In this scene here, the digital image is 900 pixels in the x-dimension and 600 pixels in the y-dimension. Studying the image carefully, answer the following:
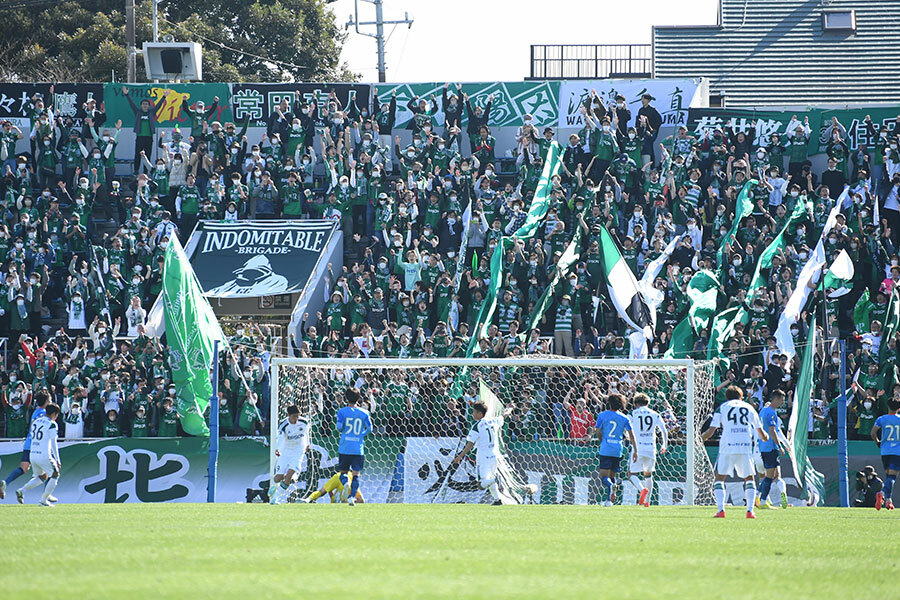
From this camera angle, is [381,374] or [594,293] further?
[594,293]

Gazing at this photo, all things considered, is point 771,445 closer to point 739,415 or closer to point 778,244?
point 739,415

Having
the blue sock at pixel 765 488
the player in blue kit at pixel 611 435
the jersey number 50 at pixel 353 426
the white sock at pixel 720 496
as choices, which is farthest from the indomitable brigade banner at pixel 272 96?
the white sock at pixel 720 496

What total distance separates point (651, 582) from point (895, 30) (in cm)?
3717

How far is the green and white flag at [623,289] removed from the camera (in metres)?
22.5

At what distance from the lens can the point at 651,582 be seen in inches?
301

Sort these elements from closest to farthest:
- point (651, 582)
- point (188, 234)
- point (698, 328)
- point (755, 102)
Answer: point (651, 582), point (698, 328), point (188, 234), point (755, 102)

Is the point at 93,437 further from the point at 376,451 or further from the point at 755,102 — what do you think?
the point at 755,102

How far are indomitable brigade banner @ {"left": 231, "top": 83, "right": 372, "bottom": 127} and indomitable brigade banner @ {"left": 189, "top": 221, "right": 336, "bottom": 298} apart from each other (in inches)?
137

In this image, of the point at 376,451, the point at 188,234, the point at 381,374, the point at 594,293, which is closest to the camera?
the point at 376,451

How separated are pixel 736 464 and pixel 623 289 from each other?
838 centimetres

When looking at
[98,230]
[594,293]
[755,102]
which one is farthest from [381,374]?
[755,102]

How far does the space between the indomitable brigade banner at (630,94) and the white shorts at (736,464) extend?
15.1 m

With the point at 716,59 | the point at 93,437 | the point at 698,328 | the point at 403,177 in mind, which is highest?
the point at 716,59

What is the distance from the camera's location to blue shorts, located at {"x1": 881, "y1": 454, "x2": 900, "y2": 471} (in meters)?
16.2
